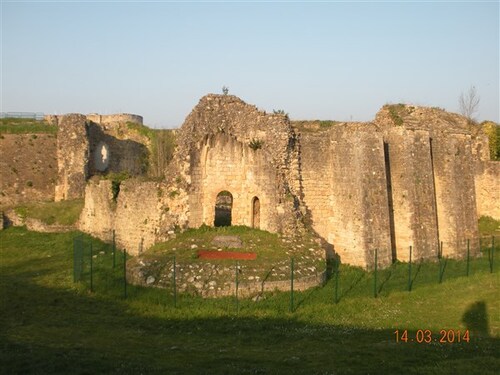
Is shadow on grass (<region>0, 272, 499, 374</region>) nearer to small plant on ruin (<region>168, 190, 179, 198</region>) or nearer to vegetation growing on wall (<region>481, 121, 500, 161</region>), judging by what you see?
small plant on ruin (<region>168, 190, 179, 198</region>)

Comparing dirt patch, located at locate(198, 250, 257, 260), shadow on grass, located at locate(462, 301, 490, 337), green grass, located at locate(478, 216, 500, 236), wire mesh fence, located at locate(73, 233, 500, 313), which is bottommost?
shadow on grass, located at locate(462, 301, 490, 337)

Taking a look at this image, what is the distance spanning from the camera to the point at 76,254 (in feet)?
67.2

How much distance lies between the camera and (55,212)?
3116 centimetres

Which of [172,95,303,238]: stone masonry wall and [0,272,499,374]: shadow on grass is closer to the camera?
[0,272,499,374]: shadow on grass

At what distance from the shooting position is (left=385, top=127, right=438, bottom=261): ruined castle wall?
928 inches

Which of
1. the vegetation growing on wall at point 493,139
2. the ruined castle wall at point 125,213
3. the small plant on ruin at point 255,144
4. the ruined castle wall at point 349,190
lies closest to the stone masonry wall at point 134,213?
the ruined castle wall at point 125,213

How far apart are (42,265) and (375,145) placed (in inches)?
574

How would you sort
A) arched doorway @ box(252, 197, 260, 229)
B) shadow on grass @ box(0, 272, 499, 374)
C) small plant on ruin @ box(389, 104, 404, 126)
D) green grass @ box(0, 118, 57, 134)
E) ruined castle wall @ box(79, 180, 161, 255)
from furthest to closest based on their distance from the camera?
1. green grass @ box(0, 118, 57, 134)
2. small plant on ruin @ box(389, 104, 404, 126)
3. arched doorway @ box(252, 197, 260, 229)
4. ruined castle wall @ box(79, 180, 161, 255)
5. shadow on grass @ box(0, 272, 499, 374)

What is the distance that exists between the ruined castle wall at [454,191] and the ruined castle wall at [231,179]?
8.57 m

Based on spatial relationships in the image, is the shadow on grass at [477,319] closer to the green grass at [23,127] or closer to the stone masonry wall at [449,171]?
the stone masonry wall at [449,171]

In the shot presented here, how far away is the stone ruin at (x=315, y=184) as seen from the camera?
22452 millimetres

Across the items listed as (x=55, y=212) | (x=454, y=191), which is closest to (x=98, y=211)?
(x=55, y=212)

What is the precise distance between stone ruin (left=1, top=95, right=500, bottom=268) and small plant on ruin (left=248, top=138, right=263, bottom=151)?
42mm

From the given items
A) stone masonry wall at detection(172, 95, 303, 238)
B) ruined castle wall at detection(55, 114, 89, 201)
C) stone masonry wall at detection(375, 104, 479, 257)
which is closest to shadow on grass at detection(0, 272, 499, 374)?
stone masonry wall at detection(172, 95, 303, 238)
